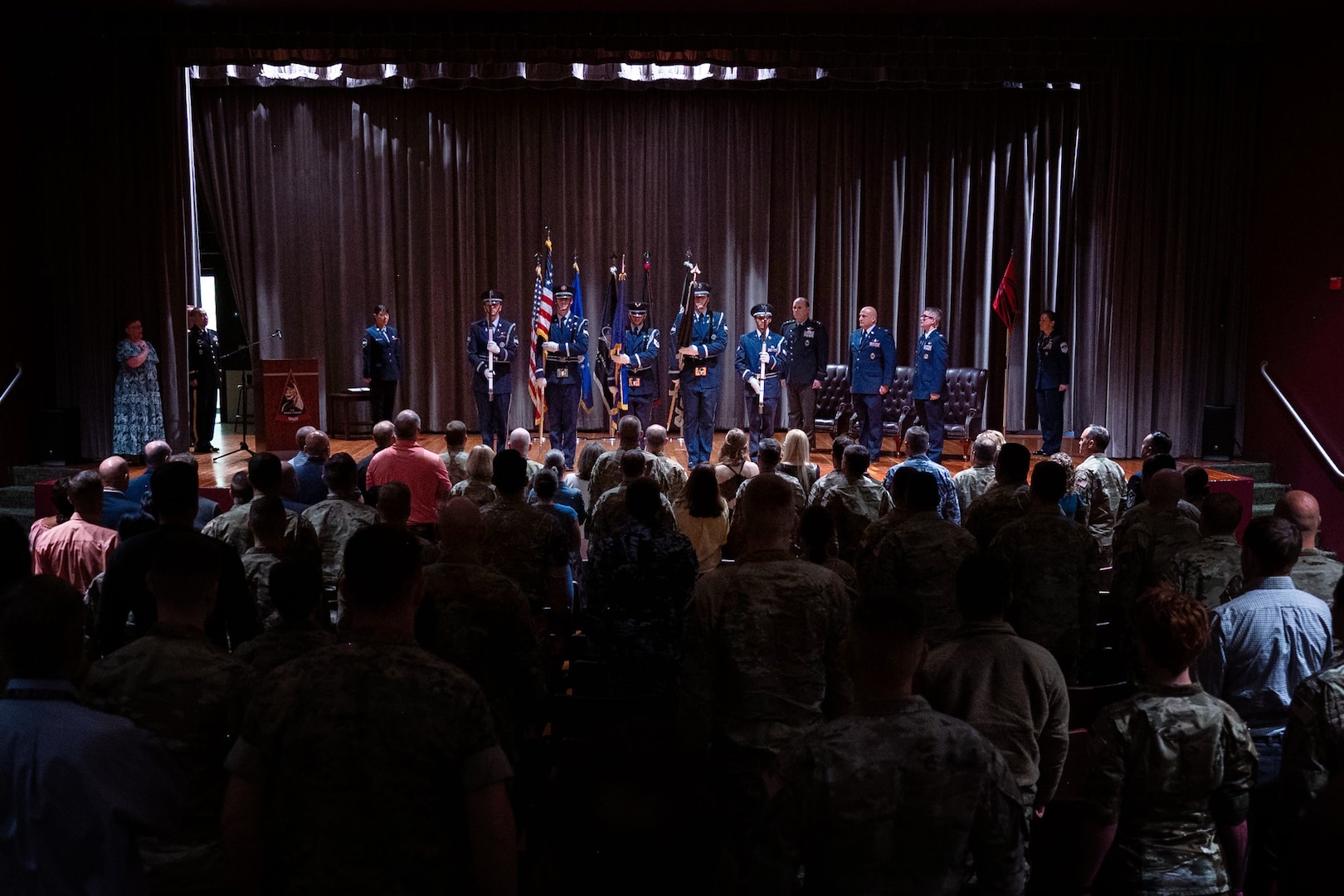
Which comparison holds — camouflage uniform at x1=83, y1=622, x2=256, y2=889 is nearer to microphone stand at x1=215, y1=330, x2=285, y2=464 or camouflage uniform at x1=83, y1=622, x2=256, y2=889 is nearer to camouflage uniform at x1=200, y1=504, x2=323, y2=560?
camouflage uniform at x1=200, y1=504, x2=323, y2=560

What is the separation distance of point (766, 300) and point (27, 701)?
12793 mm

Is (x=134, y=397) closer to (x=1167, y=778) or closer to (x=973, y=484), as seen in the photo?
(x=973, y=484)

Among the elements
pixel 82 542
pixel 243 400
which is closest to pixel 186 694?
pixel 82 542

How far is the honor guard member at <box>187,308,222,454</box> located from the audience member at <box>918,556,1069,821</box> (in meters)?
10.7

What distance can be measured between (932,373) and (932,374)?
0.02 meters

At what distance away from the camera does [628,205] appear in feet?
47.1

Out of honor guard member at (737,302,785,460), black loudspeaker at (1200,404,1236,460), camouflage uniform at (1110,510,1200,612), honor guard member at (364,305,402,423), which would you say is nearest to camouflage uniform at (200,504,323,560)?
camouflage uniform at (1110,510,1200,612)

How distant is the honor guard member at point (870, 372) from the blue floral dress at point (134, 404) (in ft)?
22.2

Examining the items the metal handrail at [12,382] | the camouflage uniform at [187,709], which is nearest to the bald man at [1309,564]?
the camouflage uniform at [187,709]

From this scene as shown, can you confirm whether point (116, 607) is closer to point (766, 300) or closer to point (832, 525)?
point (832, 525)

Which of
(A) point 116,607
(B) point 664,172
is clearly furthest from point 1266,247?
(A) point 116,607

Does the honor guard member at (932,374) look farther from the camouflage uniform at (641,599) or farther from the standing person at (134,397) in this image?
the camouflage uniform at (641,599)

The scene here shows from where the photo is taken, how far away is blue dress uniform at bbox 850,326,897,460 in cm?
1146

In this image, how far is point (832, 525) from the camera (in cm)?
389
